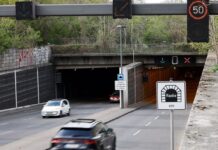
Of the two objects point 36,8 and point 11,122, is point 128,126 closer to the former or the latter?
point 11,122

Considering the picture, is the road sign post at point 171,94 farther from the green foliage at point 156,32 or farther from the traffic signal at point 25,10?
the green foliage at point 156,32

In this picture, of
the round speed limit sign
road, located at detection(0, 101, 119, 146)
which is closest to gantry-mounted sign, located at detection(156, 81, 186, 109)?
the round speed limit sign

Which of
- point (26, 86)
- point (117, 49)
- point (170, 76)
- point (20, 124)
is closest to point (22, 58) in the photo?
point (26, 86)

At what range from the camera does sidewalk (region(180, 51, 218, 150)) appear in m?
16.8

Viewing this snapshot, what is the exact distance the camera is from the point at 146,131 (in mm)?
35406

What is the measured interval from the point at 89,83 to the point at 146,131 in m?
56.6

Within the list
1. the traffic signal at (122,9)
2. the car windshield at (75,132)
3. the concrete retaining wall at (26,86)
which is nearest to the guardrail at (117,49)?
the concrete retaining wall at (26,86)

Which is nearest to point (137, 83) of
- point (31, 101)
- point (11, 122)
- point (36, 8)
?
point (31, 101)

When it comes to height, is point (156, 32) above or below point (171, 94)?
above

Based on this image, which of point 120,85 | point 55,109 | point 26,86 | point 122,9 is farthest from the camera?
point 26,86

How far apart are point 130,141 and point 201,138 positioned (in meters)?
11.9

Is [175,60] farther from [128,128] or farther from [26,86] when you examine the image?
[128,128]

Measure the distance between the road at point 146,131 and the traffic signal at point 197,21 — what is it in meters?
11.9

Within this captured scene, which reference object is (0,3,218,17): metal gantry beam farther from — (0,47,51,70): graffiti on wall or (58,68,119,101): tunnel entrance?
(58,68,119,101): tunnel entrance
